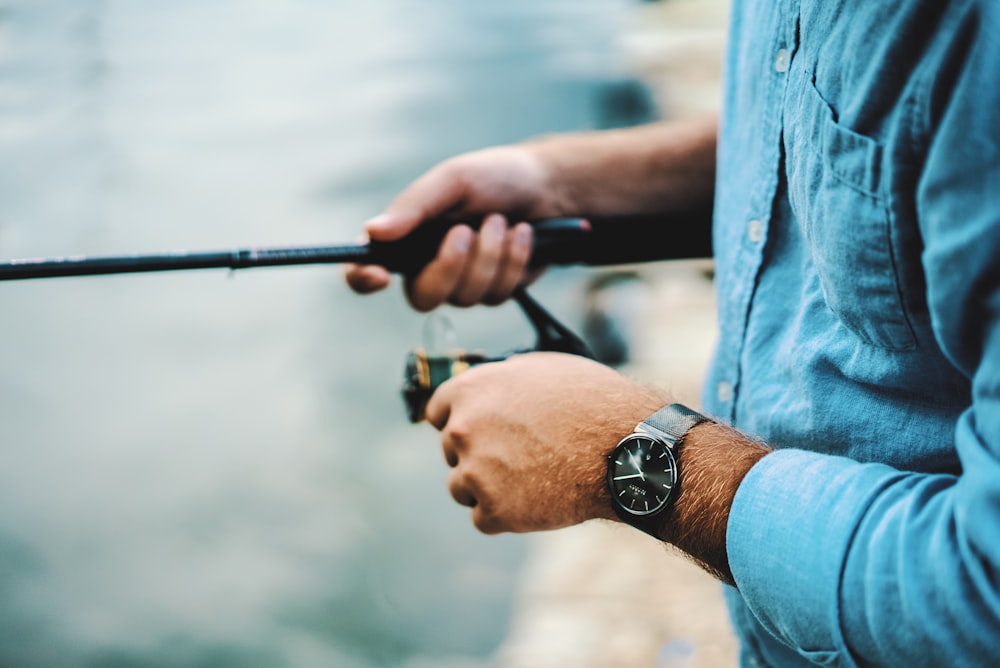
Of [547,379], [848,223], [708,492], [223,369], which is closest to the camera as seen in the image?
[848,223]

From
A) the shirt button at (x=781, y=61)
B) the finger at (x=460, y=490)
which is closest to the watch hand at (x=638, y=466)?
the finger at (x=460, y=490)

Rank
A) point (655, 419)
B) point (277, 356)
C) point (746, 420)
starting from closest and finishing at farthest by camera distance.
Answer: point (655, 419)
point (746, 420)
point (277, 356)

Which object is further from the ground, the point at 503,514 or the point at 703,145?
the point at 703,145

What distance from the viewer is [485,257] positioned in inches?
41.0

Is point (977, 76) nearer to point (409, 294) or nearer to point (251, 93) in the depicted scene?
point (409, 294)

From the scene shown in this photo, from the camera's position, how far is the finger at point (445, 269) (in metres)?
1.04

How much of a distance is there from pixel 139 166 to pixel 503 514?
402 cm

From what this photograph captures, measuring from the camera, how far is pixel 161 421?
2857 mm

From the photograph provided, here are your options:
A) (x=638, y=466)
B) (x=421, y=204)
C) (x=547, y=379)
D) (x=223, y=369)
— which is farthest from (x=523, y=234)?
(x=223, y=369)

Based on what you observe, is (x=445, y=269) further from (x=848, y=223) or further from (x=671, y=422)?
(x=848, y=223)

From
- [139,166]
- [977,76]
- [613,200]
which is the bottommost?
[139,166]

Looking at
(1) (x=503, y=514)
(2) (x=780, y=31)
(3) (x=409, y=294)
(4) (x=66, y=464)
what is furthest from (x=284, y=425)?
(2) (x=780, y=31)

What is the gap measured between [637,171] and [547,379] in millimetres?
442

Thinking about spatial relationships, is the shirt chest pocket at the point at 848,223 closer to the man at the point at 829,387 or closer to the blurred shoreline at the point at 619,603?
the man at the point at 829,387
